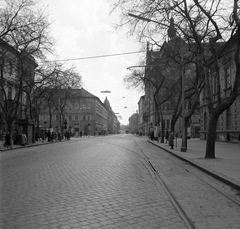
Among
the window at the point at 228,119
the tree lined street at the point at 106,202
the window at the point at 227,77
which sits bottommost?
the tree lined street at the point at 106,202

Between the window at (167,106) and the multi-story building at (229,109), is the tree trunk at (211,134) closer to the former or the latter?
the multi-story building at (229,109)

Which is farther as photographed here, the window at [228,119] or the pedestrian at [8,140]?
the window at [228,119]

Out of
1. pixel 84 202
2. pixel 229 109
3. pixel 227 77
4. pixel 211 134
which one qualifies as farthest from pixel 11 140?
pixel 84 202

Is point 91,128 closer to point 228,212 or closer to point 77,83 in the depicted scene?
point 77,83

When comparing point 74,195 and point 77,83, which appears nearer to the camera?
point 74,195

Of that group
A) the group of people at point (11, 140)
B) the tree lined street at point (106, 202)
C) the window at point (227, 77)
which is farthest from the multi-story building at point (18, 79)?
the window at point (227, 77)

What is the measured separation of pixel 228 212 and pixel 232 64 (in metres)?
30.6

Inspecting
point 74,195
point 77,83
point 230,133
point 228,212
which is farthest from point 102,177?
point 77,83

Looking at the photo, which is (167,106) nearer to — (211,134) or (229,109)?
(229,109)

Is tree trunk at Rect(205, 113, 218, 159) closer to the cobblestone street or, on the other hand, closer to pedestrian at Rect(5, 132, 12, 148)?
the cobblestone street

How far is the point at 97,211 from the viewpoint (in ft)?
19.4

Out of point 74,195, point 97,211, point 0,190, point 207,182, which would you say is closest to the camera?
point 97,211

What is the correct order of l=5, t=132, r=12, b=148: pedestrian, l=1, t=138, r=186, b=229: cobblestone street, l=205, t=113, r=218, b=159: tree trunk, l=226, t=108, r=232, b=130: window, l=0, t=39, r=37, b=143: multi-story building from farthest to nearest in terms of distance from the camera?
l=226, t=108, r=232, b=130: window < l=0, t=39, r=37, b=143: multi-story building < l=5, t=132, r=12, b=148: pedestrian < l=205, t=113, r=218, b=159: tree trunk < l=1, t=138, r=186, b=229: cobblestone street

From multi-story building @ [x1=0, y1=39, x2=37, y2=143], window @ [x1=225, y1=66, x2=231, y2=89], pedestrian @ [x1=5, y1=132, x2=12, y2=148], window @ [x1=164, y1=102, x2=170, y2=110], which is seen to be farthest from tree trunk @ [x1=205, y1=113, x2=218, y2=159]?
window @ [x1=164, y1=102, x2=170, y2=110]
